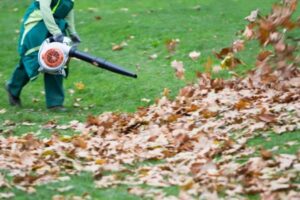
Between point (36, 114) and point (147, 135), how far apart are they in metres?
2.44

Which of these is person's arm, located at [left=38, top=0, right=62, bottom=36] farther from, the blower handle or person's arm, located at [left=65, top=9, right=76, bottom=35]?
person's arm, located at [left=65, top=9, right=76, bottom=35]

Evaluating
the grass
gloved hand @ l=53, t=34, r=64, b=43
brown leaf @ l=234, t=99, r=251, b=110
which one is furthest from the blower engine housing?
brown leaf @ l=234, t=99, r=251, b=110

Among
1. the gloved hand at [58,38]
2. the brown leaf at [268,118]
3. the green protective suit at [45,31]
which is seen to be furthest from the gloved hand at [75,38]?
the brown leaf at [268,118]

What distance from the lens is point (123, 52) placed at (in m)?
13.0

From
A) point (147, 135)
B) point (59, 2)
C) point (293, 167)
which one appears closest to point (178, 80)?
point (59, 2)

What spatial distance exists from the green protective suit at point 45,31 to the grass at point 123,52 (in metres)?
0.33

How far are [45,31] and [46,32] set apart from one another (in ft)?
0.06

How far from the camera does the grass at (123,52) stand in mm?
8793

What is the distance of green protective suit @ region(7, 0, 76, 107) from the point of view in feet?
29.9

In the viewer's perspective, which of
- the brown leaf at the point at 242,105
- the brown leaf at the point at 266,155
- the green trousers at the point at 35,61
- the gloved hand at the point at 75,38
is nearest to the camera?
the brown leaf at the point at 266,155

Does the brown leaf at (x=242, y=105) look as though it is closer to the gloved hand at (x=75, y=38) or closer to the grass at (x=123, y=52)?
the grass at (x=123, y=52)

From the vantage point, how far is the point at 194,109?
26.2 ft

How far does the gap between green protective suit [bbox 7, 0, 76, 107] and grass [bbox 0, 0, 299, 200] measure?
1.07 feet

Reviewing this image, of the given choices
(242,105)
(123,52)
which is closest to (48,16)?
(242,105)
